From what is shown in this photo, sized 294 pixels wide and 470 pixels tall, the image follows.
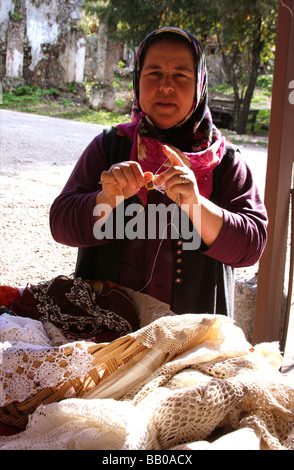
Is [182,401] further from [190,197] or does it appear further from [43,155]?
[43,155]

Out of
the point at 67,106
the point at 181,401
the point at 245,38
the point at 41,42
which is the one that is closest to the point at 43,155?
the point at 181,401

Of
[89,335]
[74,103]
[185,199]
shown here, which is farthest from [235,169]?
[74,103]

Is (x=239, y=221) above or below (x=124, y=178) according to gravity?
below

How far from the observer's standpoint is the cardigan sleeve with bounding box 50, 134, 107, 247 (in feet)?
5.33

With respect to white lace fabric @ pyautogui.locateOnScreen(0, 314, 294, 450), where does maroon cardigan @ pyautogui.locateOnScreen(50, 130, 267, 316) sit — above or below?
above

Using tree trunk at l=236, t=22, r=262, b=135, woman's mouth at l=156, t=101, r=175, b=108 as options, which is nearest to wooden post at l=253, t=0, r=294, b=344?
woman's mouth at l=156, t=101, r=175, b=108

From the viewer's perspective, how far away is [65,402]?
103cm

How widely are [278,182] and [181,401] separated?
5.23 feet

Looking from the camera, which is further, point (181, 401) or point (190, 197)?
point (190, 197)

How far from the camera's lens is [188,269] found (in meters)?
1.76

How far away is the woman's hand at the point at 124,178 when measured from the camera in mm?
1438

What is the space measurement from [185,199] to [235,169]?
429 millimetres

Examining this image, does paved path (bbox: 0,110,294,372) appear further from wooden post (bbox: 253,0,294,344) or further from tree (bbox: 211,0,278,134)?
tree (bbox: 211,0,278,134)

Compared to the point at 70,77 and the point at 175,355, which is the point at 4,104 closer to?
the point at 70,77
